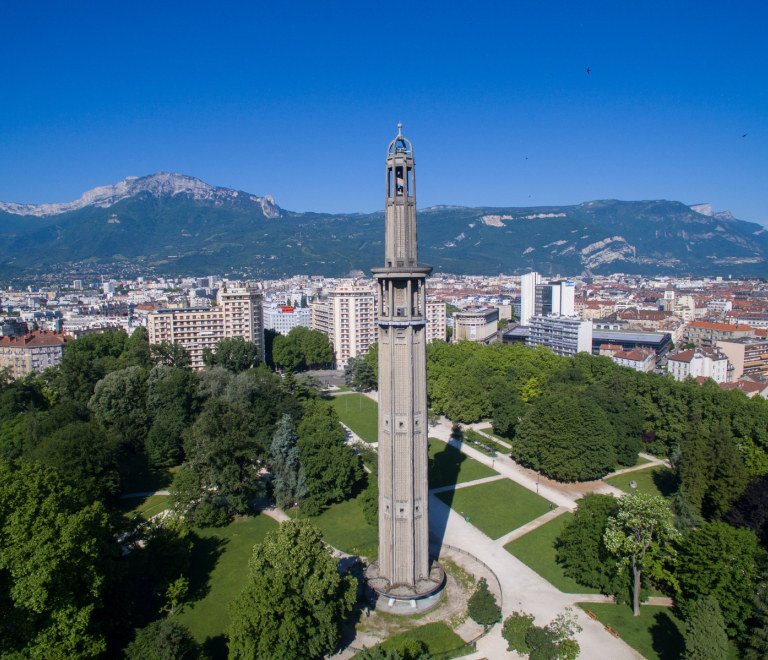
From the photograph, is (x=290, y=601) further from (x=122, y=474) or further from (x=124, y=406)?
(x=124, y=406)

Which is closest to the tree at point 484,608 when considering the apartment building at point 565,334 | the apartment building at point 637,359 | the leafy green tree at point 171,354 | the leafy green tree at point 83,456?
the leafy green tree at point 83,456

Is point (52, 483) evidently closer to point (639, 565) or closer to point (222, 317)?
point (639, 565)

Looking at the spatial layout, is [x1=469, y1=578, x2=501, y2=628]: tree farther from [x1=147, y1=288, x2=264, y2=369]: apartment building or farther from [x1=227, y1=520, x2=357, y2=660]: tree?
[x1=147, y1=288, x2=264, y2=369]: apartment building

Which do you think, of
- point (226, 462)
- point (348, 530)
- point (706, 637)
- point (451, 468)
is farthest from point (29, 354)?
point (706, 637)

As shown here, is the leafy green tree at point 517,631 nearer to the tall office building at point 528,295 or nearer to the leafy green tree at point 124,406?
the leafy green tree at point 124,406

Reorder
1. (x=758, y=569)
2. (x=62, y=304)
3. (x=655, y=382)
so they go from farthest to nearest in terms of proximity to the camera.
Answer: (x=62, y=304), (x=655, y=382), (x=758, y=569)

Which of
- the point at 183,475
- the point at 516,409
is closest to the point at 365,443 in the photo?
the point at 516,409
